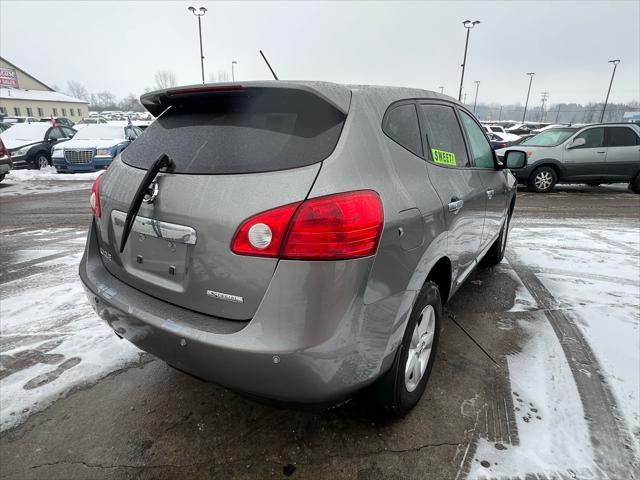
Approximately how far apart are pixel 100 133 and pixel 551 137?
14.3 meters

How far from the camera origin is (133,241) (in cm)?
188

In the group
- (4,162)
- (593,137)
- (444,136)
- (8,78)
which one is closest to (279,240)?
(444,136)

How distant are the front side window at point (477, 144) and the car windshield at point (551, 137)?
8.24 m

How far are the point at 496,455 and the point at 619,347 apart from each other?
5.40ft

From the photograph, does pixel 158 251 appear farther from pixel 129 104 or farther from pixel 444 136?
pixel 129 104

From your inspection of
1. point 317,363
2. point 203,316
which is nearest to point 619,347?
point 317,363

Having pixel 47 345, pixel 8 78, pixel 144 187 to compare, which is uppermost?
pixel 8 78

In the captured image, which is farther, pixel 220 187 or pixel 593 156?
pixel 593 156

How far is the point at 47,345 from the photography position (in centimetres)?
286

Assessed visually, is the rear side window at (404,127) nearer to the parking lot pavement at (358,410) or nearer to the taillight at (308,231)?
the taillight at (308,231)

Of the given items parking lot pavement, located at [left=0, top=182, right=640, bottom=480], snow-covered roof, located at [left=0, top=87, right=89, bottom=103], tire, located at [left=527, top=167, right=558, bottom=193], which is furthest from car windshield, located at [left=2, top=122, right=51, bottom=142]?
snow-covered roof, located at [left=0, top=87, right=89, bottom=103]

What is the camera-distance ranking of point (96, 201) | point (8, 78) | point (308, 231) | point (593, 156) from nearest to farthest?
point (308, 231)
point (96, 201)
point (593, 156)
point (8, 78)

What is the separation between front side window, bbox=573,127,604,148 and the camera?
10.1 meters

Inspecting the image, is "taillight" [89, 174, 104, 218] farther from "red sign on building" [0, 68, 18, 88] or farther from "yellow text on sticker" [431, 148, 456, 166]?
"red sign on building" [0, 68, 18, 88]
